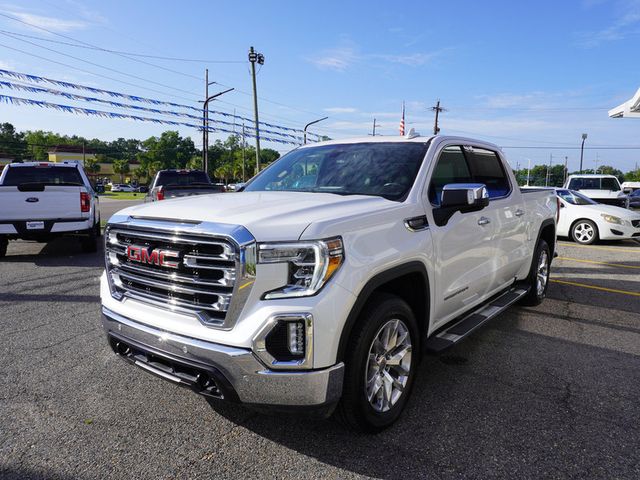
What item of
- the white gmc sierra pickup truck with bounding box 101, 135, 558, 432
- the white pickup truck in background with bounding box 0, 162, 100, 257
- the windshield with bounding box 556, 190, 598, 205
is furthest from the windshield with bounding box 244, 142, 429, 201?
the windshield with bounding box 556, 190, 598, 205

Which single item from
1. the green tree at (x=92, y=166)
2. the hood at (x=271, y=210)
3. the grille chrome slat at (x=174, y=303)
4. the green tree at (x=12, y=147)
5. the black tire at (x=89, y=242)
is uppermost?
the green tree at (x=12, y=147)

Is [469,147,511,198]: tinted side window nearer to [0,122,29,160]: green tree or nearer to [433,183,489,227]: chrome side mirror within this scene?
[433,183,489,227]: chrome side mirror

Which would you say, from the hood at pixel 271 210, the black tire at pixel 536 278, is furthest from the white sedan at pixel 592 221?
the hood at pixel 271 210

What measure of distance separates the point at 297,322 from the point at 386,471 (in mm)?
959

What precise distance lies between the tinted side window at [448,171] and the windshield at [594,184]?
690 inches

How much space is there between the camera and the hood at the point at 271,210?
2.33 metres

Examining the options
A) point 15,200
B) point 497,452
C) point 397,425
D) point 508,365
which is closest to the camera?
point 497,452

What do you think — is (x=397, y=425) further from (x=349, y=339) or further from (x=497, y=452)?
(x=349, y=339)

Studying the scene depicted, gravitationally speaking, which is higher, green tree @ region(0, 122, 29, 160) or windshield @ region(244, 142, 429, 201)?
green tree @ region(0, 122, 29, 160)

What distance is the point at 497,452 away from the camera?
258 cm

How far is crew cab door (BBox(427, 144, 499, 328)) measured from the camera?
326cm

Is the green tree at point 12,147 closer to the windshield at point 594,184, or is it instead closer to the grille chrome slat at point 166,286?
the windshield at point 594,184

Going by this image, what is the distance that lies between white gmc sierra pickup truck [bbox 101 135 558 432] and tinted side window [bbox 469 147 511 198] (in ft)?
2.28

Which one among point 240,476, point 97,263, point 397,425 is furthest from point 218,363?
point 97,263
